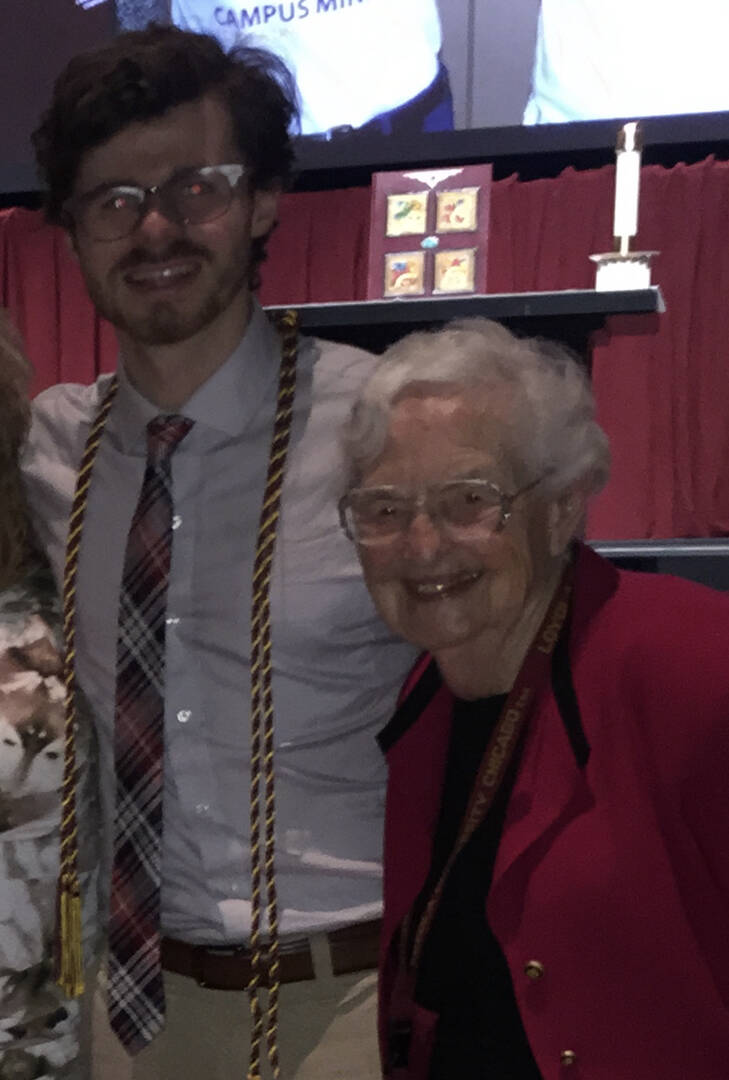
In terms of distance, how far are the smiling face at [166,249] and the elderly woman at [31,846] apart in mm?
396

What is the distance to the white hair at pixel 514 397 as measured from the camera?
1154 mm

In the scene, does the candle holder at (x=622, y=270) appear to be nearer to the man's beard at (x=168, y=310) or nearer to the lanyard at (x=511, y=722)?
the man's beard at (x=168, y=310)

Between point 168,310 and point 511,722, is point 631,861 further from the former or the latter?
point 168,310

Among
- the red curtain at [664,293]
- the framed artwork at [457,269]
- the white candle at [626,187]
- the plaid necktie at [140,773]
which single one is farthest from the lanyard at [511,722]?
the red curtain at [664,293]

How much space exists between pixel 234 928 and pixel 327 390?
67cm

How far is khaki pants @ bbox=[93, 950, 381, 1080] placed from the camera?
1319 millimetres

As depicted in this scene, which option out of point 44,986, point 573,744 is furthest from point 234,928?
point 573,744

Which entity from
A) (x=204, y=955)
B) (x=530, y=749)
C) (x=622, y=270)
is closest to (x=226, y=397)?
(x=530, y=749)

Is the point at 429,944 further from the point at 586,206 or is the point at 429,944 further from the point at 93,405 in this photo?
the point at 586,206

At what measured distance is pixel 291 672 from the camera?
132cm

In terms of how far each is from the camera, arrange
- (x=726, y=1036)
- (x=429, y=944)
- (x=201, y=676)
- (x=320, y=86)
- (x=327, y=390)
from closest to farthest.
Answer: (x=726, y=1036) → (x=429, y=944) → (x=201, y=676) → (x=327, y=390) → (x=320, y=86)

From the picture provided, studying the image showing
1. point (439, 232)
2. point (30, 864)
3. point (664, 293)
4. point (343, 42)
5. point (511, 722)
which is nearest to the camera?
point (511, 722)

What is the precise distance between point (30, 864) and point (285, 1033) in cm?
36

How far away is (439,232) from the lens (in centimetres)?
A: 236
